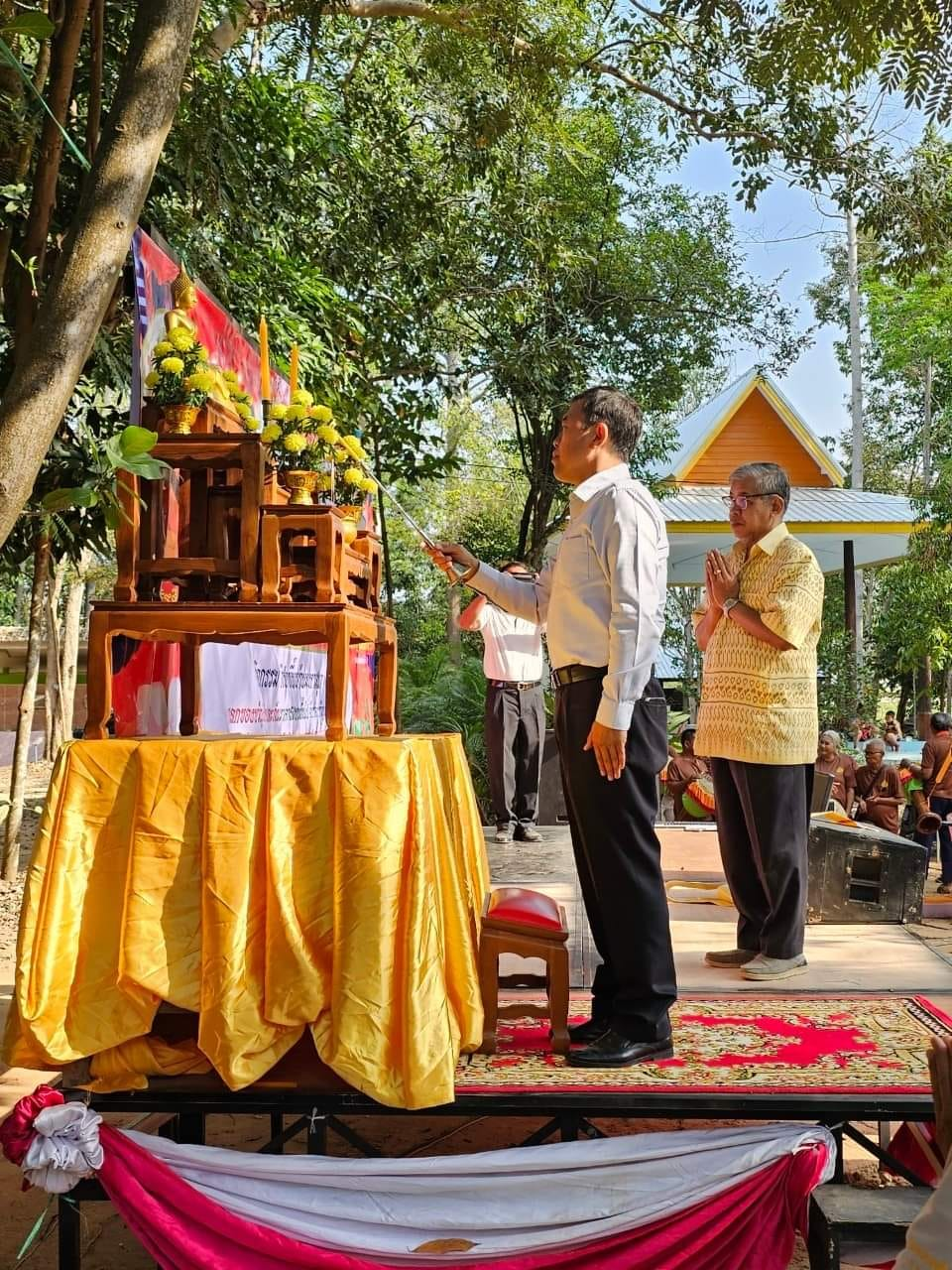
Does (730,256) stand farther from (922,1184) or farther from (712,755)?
(922,1184)

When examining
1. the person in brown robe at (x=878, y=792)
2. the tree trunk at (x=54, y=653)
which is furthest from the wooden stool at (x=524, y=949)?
the tree trunk at (x=54, y=653)

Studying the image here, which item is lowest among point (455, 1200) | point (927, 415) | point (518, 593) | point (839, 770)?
point (455, 1200)

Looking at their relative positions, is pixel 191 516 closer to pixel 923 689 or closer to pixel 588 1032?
pixel 588 1032

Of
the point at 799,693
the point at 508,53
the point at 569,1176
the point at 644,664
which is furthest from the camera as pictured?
the point at 508,53

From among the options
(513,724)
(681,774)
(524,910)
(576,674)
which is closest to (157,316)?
(576,674)

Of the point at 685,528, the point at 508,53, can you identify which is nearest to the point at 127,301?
the point at 508,53

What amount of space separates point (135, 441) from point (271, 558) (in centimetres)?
Result: 90

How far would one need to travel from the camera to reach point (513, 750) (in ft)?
25.8

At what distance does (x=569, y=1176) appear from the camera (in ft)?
9.70

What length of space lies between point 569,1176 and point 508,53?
7.48 meters

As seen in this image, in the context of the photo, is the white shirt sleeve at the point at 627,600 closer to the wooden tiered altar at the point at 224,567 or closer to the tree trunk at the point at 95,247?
the wooden tiered altar at the point at 224,567

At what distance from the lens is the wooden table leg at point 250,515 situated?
342 cm

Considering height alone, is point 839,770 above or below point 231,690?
below

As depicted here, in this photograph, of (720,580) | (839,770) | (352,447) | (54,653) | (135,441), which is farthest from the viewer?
(54,653)
